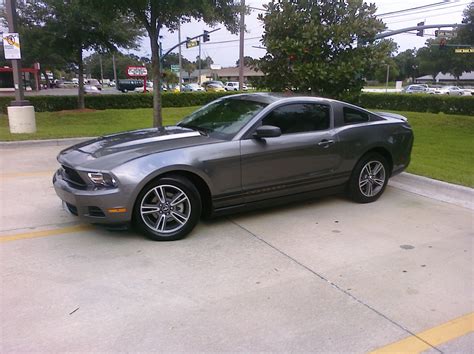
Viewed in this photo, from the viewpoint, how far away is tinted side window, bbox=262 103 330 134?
540cm

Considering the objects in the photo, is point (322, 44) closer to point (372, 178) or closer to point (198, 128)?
point (372, 178)

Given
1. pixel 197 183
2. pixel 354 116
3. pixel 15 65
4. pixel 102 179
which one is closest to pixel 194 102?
pixel 15 65

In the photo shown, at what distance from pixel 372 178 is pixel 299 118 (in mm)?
1435

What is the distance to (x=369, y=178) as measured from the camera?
614 centimetres

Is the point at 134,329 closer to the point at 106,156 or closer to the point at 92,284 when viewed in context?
the point at 92,284

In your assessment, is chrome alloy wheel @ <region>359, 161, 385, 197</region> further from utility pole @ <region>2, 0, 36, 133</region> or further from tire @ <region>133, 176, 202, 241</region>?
utility pole @ <region>2, 0, 36, 133</region>

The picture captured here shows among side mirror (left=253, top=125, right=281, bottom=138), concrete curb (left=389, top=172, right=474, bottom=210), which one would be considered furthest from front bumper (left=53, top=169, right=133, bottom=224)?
concrete curb (left=389, top=172, right=474, bottom=210)

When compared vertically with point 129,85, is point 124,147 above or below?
below

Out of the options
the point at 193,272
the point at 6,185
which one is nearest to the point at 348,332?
the point at 193,272

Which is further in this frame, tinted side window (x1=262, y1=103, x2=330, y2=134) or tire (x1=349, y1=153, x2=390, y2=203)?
tire (x1=349, y1=153, x2=390, y2=203)

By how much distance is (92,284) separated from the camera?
3709mm

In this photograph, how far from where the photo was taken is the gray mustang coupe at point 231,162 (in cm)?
443

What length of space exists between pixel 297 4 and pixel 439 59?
264 ft

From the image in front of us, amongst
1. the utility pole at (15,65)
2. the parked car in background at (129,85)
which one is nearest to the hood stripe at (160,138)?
the utility pole at (15,65)
